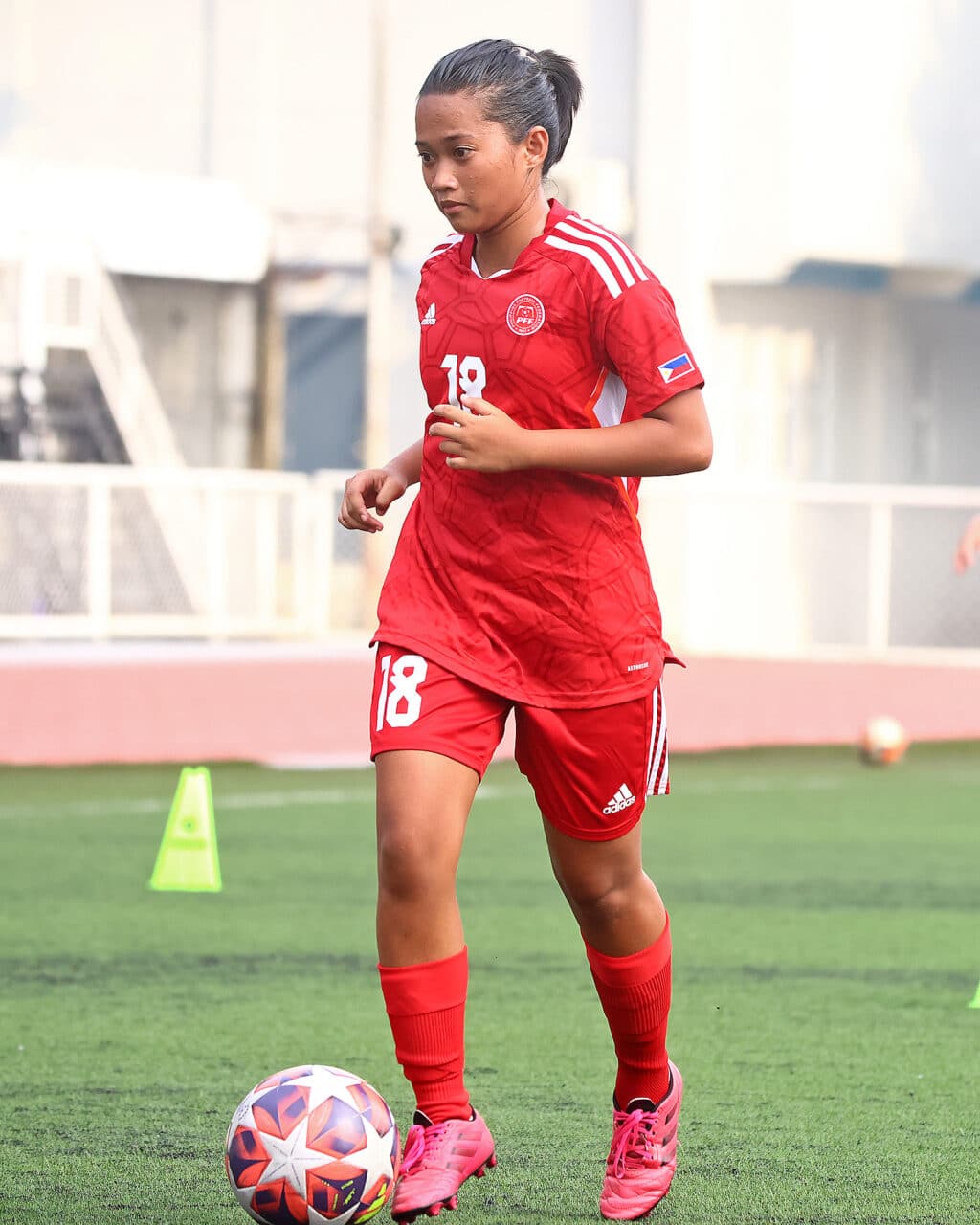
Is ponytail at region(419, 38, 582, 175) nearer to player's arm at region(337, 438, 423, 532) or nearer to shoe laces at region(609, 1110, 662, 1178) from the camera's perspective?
player's arm at region(337, 438, 423, 532)

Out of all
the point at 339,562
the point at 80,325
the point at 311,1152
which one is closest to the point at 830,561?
the point at 339,562

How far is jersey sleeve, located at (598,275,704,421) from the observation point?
12.5 feet

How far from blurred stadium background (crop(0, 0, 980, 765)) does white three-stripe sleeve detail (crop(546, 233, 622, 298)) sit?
32.5ft

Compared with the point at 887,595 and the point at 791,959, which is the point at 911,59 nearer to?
the point at 887,595

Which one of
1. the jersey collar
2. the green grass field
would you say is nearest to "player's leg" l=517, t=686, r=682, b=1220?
the green grass field

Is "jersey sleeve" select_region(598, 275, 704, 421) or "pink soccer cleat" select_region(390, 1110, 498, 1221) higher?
"jersey sleeve" select_region(598, 275, 704, 421)

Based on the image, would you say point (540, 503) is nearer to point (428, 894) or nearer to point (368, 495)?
point (368, 495)

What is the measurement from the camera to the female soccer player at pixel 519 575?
3824 mm

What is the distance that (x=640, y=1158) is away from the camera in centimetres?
404

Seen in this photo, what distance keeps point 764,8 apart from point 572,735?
58.3 ft

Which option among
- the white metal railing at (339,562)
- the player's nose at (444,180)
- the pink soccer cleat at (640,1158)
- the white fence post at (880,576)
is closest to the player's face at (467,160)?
the player's nose at (444,180)

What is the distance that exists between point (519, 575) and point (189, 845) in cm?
454

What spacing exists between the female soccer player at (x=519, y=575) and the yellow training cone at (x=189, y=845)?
428 centimetres

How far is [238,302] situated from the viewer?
23.5 meters
